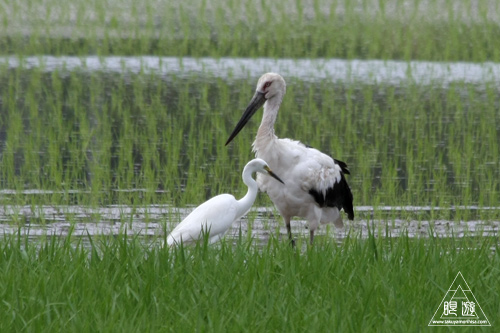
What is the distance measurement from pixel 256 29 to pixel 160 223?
1553 centimetres

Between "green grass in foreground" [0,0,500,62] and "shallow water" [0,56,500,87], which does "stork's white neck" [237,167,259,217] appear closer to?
"shallow water" [0,56,500,87]

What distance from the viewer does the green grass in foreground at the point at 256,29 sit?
66.3ft

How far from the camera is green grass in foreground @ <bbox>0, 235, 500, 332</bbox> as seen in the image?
432 centimetres

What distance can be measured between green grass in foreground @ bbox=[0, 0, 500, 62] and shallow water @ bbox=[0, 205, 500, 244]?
36.2ft

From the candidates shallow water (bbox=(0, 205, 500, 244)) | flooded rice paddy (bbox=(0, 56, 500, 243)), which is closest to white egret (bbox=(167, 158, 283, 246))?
flooded rice paddy (bbox=(0, 56, 500, 243))

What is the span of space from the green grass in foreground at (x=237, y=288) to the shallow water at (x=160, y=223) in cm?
230

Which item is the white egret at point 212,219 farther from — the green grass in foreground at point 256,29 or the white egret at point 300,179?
the green grass in foreground at point 256,29

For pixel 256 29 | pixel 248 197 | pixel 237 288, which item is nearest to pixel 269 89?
pixel 248 197

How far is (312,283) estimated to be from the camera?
5.04 m

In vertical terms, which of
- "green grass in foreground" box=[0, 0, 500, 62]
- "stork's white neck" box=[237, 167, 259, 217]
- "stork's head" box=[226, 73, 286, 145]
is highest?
"green grass in foreground" box=[0, 0, 500, 62]

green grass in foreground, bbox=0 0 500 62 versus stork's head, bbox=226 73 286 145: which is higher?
green grass in foreground, bbox=0 0 500 62

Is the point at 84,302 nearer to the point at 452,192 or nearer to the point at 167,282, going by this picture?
the point at 167,282

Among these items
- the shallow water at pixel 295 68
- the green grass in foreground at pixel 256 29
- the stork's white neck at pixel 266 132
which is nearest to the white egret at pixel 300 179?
the stork's white neck at pixel 266 132

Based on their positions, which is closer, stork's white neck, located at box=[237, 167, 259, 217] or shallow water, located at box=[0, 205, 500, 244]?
stork's white neck, located at box=[237, 167, 259, 217]
